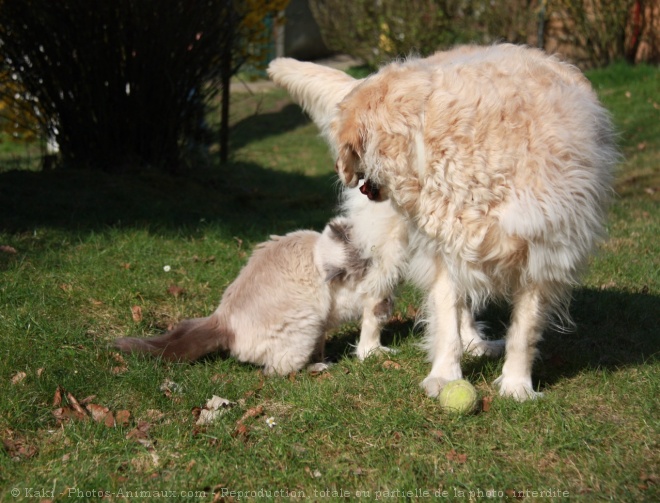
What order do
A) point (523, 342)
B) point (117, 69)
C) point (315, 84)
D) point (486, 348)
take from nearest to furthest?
point (523, 342), point (486, 348), point (315, 84), point (117, 69)

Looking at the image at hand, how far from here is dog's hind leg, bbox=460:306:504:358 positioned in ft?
16.2

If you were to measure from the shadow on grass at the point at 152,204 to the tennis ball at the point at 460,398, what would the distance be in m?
3.73

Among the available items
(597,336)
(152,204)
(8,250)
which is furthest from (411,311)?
(152,204)

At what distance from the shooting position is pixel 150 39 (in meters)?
9.02

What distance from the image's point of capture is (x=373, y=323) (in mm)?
5012

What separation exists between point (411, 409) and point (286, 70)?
103 inches

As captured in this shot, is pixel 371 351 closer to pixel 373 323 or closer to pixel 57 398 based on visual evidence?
pixel 373 323

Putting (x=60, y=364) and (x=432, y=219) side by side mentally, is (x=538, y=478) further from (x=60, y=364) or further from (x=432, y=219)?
(x=60, y=364)

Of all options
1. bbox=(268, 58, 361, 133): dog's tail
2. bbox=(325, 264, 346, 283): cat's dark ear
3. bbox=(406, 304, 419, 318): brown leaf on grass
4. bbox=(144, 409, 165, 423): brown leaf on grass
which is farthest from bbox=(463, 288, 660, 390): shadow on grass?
bbox=(268, 58, 361, 133): dog's tail

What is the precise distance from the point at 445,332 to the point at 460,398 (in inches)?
17.1

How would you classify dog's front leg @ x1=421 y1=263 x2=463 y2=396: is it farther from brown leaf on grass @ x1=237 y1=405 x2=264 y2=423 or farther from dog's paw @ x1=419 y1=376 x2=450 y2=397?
brown leaf on grass @ x1=237 y1=405 x2=264 y2=423

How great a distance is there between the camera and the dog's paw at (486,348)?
16.1 ft

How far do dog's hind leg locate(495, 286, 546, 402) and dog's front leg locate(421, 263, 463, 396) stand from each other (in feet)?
0.90

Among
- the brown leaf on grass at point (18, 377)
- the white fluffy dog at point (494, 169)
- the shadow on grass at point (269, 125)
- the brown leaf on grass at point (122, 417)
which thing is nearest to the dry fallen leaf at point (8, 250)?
the brown leaf on grass at point (18, 377)
